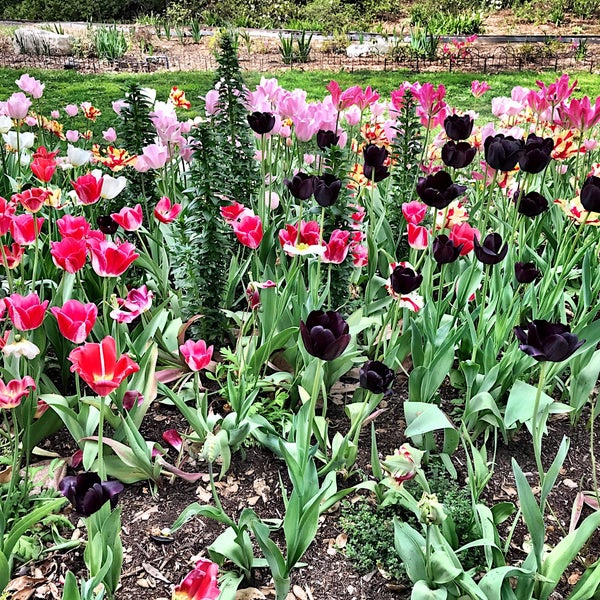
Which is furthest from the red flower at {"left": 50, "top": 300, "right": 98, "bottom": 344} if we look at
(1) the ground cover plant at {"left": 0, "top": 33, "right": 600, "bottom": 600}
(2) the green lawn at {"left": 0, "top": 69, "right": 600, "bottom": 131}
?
(2) the green lawn at {"left": 0, "top": 69, "right": 600, "bottom": 131}

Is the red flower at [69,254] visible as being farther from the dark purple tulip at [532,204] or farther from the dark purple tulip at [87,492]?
the dark purple tulip at [532,204]

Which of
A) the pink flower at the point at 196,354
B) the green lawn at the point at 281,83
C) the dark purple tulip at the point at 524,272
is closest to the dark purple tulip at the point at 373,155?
the dark purple tulip at the point at 524,272

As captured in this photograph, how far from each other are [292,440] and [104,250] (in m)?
0.71

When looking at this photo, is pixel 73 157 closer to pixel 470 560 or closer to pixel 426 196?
pixel 426 196

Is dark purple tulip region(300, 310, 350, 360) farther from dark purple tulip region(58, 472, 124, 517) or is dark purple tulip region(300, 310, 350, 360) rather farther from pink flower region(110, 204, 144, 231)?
pink flower region(110, 204, 144, 231)

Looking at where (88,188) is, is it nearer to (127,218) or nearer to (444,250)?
(127,218)

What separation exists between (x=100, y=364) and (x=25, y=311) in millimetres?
283

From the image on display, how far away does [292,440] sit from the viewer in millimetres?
1826

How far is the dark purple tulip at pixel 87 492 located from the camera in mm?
1179

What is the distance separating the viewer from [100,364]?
4.34 ft

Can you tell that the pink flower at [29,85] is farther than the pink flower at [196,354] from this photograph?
Yes

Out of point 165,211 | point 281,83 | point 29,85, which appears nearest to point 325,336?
point 165,211

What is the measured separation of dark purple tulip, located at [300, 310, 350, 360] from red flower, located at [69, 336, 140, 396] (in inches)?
13.8

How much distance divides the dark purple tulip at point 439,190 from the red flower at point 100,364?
1.06 meters
